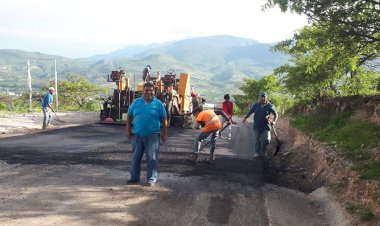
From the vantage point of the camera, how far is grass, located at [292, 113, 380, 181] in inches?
303

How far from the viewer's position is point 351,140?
10.0 metres

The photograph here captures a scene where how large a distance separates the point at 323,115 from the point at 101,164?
31.2 feet

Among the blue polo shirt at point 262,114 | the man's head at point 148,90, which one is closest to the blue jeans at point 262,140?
the blue polo shirt at point 262,114

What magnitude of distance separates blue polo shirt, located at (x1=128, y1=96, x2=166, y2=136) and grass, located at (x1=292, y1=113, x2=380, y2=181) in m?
3.97

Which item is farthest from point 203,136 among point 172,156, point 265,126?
point 265,126

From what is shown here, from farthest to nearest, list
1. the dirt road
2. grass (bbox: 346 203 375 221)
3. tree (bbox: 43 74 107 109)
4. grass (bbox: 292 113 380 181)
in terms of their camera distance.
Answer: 1. tree (bbox: 43 74 107 109)
2. grass (bbox: 292 113 380 181)
3. grass (bbox: 346 203 375 221)
4. the dirt road

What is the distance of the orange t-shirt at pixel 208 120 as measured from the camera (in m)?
9.70

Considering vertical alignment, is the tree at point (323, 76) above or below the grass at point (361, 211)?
above

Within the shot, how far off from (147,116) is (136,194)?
150 cm

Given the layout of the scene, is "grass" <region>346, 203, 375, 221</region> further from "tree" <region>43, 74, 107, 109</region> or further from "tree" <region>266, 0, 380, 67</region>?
"tree" <region>43, 74, 107, 109</region>

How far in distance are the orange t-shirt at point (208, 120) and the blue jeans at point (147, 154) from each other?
2506 mm

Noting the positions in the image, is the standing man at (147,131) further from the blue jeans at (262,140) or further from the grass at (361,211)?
the blue jeans at (262,140)

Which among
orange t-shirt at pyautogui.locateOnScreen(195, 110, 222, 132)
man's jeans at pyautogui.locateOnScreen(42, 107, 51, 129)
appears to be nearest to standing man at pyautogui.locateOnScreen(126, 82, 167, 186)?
orange t-shirt at pyautogui.locateOnScreen(195, 110, 222, 132)

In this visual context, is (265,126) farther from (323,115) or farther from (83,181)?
(83,181)
